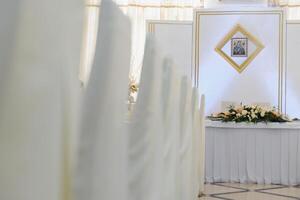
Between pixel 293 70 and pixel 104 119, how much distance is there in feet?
25.1

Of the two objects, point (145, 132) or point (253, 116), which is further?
point (253, 116)

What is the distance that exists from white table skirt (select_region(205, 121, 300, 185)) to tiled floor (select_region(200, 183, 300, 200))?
0.14m

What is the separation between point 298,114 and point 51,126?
781cm

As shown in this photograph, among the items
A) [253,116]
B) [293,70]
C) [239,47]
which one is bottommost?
[253,116]

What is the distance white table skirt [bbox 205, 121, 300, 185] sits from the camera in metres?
5.25

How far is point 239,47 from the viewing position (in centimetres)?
780

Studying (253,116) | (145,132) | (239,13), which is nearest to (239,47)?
(239,13)

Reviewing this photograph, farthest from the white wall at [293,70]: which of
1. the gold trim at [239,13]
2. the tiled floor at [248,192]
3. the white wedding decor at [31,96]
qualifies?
the white wedding decor at [31,96]

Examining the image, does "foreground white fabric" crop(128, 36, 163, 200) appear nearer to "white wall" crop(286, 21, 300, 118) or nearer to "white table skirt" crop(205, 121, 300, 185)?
"white table skirt" crop(205, 121, 300, 185)

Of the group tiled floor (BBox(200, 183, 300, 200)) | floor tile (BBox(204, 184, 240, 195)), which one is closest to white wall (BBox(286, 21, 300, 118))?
tiled floor (BBox(200, 183, 300, 200))

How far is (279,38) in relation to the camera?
774cm

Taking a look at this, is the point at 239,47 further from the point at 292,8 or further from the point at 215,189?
the point at 215,189

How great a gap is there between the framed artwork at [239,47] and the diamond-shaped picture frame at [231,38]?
74 mm

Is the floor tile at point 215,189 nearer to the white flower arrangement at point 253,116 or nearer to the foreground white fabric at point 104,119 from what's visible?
the white flower arrangement at point 253,116
